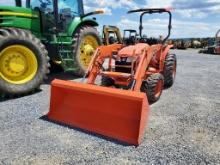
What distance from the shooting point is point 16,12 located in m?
7.58

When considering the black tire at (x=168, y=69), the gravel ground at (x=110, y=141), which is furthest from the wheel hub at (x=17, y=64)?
the black tire at (x=168, y=69)

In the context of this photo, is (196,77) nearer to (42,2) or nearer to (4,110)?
(42,2)

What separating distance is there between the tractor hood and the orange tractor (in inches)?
92.0

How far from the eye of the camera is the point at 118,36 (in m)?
14.7

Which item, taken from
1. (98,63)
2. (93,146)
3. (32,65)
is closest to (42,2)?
(32,65)

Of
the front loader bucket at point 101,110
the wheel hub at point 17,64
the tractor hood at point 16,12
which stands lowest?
the front loader bucket at point 101,110

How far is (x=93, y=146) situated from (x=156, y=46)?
11.1ft

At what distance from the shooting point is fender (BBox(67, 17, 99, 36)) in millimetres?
8758

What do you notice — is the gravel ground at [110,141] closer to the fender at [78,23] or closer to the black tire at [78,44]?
the black tire at [78,44]

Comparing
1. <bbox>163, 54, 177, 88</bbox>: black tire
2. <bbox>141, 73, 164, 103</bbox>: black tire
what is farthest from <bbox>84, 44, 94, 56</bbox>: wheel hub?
<bbox>141, 73, 164, 103</bbox>: black tire

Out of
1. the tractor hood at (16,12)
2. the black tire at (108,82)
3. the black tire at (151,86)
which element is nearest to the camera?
the black tire at (151,86)

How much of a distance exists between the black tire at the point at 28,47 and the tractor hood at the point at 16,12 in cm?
69

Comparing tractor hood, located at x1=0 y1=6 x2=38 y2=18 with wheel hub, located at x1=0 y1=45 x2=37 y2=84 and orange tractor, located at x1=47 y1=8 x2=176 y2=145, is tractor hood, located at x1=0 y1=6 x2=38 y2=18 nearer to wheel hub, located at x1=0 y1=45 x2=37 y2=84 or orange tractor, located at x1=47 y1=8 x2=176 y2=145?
wheel hub, located at x1=0 y1=45 x2=37 y2=84

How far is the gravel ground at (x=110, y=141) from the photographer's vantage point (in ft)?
13.3
